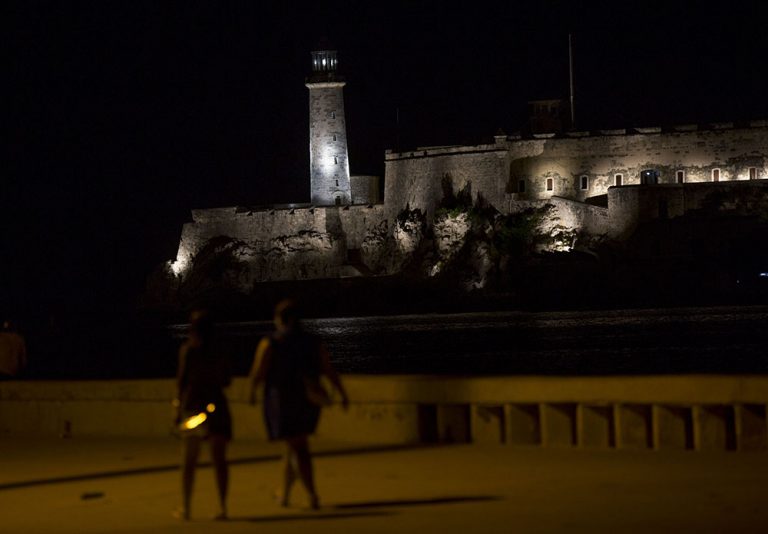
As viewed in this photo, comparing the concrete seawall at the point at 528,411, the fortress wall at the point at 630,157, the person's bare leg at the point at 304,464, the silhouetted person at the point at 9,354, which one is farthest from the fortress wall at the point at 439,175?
the person's bare leg at the point at 304,464

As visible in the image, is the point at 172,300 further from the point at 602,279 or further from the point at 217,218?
the point at 602,279

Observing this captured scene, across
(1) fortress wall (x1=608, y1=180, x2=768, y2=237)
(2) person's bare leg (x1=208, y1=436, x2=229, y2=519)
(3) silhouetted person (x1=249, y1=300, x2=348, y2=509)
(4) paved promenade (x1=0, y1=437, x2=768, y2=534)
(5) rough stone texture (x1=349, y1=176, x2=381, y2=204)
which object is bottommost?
(4) paved promenade (x1=0, y1=437, x2=768, y2=534)

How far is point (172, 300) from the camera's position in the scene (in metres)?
81.4

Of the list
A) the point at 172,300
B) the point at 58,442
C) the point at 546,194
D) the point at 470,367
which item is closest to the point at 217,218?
the point at 172,300

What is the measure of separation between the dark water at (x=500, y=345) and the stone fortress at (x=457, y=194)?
353 centimetres

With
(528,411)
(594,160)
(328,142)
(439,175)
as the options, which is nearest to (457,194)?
(439,175)

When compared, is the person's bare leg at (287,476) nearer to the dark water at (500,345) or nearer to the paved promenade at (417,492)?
the paved promenade at (417,492)

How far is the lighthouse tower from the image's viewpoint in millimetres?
73438

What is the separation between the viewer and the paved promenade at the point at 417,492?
9.48 meters

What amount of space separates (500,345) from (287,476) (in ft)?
146

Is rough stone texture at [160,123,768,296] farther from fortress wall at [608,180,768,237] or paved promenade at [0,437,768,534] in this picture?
paved promenade at [0,437,768,534]

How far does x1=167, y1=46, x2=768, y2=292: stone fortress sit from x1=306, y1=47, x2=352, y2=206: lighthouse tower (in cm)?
5

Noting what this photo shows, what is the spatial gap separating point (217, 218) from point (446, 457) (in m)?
65.2

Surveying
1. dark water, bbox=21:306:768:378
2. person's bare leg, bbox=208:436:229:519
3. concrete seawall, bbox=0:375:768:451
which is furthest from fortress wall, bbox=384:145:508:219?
person's bare leg, bbox=208:436:229:519
